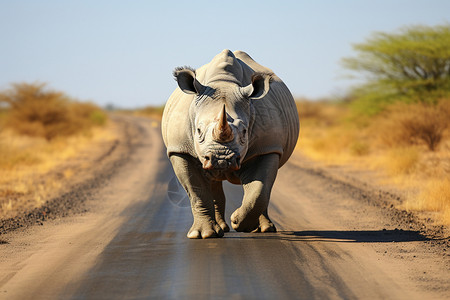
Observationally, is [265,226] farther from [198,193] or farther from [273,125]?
[273,125]

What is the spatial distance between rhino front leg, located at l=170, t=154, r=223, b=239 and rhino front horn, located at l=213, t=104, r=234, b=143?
123 centimetres


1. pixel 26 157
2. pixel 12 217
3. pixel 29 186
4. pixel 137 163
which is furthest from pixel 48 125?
pixel 12 217

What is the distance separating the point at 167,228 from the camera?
873cm

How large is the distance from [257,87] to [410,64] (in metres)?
20.4

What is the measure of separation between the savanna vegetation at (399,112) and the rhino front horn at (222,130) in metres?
8.74

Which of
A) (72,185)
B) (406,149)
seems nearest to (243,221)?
(72,185)

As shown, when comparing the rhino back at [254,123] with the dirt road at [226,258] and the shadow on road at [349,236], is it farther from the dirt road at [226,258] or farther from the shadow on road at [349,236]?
the dirt road at [226,258]

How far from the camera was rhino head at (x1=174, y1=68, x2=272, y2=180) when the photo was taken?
6.36 meters

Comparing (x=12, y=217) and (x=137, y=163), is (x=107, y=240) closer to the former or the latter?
(x=12, y=217)

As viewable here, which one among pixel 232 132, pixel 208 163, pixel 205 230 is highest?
pixel 232 132

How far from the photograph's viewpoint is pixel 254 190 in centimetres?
717

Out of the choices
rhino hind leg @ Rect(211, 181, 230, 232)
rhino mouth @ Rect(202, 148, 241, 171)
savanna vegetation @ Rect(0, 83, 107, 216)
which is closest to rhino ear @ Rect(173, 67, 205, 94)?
rhino mouth @ Rect(202, 148, 241, 171)

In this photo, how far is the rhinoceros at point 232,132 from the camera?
6.75 metres

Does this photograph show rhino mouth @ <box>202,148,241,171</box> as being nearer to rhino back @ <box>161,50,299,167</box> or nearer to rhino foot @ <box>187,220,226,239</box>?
rhino back @ <box>161,50,299,167</box>
